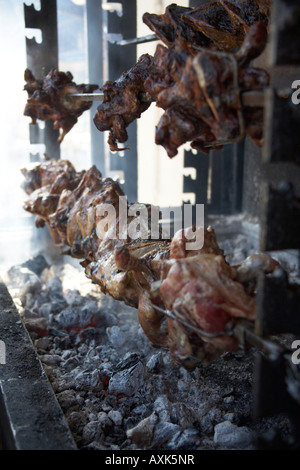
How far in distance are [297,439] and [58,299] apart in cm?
316

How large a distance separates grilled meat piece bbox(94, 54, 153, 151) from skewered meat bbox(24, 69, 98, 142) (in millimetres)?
1346

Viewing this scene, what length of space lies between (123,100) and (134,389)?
203 cm

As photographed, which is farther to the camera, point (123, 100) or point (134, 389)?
point (123, 100)

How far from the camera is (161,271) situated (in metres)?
2.46

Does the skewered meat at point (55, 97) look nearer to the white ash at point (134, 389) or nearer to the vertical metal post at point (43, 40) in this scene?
the vertical metal post at point (43, 40)

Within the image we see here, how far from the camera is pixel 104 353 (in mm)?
3393

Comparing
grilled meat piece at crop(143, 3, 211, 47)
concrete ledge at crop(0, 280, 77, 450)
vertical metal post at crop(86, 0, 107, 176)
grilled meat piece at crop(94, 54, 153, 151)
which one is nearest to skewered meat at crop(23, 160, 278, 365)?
grilled meat piece at crop(94, 54, 153, 151)

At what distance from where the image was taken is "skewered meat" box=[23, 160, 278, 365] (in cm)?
211

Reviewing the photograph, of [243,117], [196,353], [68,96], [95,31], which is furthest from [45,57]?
[196,353]

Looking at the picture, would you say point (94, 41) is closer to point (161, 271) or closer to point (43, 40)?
point (43, 40)

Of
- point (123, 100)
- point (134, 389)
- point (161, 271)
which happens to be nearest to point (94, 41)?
point (123, 100)

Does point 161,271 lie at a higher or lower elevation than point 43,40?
lower

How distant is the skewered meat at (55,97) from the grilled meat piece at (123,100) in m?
1.35

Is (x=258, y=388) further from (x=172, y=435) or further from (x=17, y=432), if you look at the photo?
(x=17, y=432)
